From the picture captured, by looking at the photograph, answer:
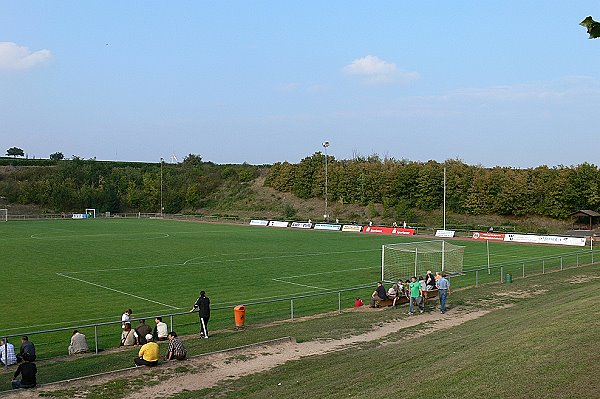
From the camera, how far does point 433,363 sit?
15.4m

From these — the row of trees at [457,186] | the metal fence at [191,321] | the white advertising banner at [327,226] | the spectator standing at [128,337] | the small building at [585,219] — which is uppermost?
the row of trees at [457,186]

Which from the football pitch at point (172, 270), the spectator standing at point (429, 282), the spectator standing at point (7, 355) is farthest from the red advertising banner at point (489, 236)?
the spectator standing at point (7, 355)

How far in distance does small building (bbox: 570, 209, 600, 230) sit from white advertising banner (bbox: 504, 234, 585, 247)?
10011 millimetres

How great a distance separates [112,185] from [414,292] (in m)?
109

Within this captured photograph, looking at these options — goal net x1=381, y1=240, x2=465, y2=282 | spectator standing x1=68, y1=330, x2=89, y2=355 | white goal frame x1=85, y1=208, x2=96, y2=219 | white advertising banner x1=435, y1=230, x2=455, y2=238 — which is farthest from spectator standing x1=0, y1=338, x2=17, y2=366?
white goal frame x1=85, y1=208, x2=96, y2=219

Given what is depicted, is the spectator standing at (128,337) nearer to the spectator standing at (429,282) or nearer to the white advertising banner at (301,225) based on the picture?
the spectator standing at (429,282)

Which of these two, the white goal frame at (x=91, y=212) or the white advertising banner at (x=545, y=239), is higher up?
the white goal frame at (x=91, y=212)

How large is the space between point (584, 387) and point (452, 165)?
87478 millimetres

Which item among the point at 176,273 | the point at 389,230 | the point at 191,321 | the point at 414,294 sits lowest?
the point at 191,321

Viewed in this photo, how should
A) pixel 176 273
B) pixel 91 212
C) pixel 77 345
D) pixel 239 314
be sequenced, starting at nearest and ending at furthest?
pixel 77 345 < pixel 239 314 < pixel 176 273 < pixel 91 212

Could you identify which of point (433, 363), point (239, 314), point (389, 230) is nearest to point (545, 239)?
point (389, 230)

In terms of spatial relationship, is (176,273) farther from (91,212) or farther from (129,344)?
(91,212)

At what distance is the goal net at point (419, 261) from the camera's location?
37656 millimetres

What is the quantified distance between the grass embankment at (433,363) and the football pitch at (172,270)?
6.59 m
